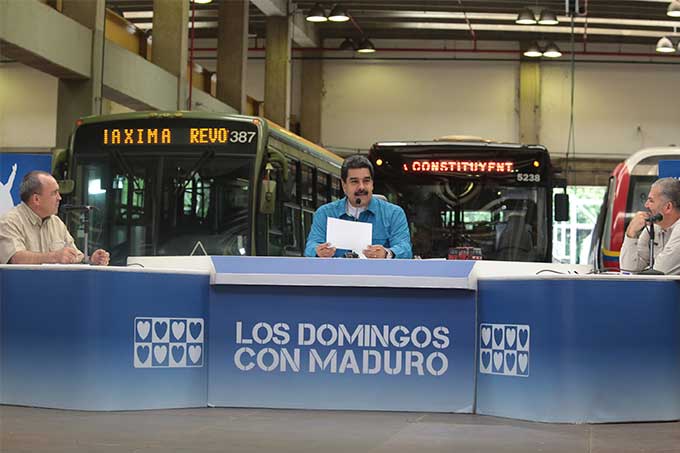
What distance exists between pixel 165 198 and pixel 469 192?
13.7ft

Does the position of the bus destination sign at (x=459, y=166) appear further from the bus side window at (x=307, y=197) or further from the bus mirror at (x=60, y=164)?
the bus mirror at (x=60, y=164)

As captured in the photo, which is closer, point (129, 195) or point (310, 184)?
point (129, 195)

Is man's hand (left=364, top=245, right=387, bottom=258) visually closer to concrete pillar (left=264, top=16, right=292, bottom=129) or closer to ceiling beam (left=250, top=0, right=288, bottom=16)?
ceiling beam (left=250, top=0, right=288, bottom=16)

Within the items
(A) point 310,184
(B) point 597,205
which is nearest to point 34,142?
(A) point 310,184

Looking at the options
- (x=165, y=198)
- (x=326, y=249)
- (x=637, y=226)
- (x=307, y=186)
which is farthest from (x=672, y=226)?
(x=307, y=186)

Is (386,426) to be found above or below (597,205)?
below

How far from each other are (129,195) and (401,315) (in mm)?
7319

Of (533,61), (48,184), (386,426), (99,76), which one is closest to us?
(386,426)

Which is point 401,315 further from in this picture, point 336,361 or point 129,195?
point 129,195

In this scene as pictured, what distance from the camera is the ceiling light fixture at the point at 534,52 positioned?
34.9 m

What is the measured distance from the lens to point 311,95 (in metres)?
38.3

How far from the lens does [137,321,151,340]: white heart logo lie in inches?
329

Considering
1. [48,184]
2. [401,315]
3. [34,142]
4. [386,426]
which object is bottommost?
[386,426]

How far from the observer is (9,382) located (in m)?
8.51
